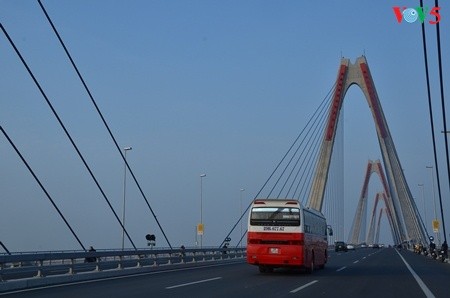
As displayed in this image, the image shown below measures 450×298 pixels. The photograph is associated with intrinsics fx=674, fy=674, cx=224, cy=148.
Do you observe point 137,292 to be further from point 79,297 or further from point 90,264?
point 90,264

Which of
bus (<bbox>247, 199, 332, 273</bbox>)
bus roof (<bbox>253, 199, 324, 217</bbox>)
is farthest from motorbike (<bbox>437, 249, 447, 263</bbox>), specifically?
bus roof (<bbox>253, 199, 324, 217</bbox>)

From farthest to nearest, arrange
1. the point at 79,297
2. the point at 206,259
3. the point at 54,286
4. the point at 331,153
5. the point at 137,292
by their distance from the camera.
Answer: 1. the point at 331,153
2. the point at 206,259
3. the point at 54,286
4. the point at 137,292
5. the point at 79,297

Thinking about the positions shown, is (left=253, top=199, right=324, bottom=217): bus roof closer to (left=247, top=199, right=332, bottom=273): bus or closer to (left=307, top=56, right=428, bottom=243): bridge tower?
(left=247, top=199, right=332, bottom=273): bus

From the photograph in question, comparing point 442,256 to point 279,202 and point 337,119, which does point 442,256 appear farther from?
point 279,202

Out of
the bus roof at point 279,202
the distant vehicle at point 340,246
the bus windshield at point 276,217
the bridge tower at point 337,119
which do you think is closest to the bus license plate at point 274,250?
the bus windshield at point 276,217

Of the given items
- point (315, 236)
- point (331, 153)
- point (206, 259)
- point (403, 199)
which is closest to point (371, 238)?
point (403, 199)

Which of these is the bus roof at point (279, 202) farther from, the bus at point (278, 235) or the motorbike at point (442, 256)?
the motorbike at point (442, 256)

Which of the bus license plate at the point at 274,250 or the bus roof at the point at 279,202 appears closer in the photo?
the bus license plate at the point at 274,250

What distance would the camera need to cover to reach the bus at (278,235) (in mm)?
25469

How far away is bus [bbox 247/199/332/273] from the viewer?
83.6 feet

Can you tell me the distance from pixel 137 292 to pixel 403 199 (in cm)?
5500

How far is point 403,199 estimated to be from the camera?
68.2 meters

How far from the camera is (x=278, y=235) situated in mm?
25797

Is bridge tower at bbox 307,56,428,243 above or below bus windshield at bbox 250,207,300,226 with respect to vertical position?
above
